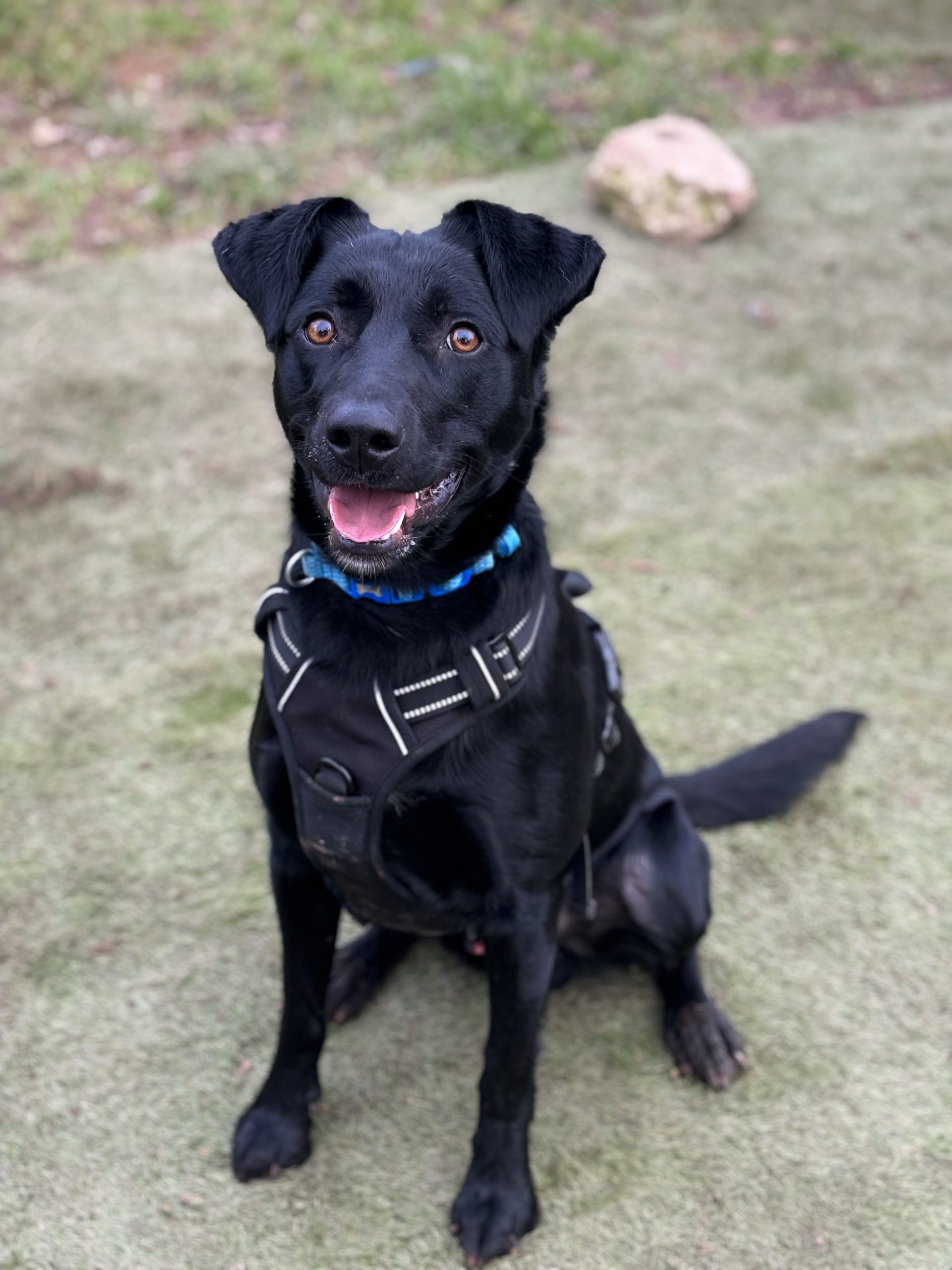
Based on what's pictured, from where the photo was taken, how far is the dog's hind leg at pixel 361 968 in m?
2.71

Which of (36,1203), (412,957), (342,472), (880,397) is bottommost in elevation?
(880,397)

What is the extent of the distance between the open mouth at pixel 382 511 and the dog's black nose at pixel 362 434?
8 centimetres

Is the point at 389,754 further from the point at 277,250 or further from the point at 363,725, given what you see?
the point at 277,250

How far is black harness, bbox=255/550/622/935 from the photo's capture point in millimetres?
2010

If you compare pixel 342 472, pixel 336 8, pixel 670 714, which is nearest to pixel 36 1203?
pixel 342 472

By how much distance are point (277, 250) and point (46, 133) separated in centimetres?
533

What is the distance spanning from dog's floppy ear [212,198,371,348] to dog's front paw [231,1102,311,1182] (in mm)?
1503

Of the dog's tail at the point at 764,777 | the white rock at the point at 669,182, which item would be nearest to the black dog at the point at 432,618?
the dog's tail at the point at 764,777

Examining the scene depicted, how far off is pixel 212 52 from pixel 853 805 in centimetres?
629

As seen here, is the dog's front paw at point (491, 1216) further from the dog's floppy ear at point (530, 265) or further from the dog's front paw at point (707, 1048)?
the dog's floppy ear at point (530, 265)

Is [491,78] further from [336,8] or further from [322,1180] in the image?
[322,1180]

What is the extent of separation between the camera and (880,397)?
4.94m

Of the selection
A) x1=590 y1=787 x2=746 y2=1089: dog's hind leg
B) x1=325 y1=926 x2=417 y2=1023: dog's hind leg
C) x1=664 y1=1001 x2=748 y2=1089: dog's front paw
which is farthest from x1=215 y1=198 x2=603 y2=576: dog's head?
x1=664 y1=1001 x2=748 y2=1089: dog's front paw

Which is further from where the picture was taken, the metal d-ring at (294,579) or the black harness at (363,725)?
the metal d-ring at (294,579)
